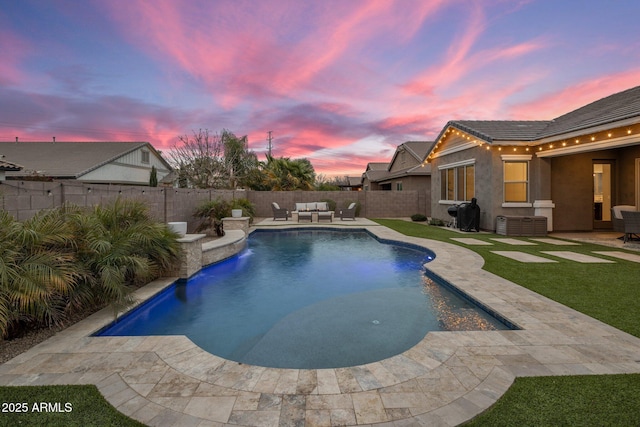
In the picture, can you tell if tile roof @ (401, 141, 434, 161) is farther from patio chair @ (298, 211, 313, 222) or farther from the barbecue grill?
patio chair @ (298, 211, 313, 222)

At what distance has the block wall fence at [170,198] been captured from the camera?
473 cm

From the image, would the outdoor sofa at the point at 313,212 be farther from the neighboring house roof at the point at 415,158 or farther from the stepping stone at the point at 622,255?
the stepping stone at the point at 622,255

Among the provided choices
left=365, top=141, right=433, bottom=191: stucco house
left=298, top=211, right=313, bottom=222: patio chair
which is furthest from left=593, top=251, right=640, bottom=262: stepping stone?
left=298, top=211, right=313, bottom=222: patio chair

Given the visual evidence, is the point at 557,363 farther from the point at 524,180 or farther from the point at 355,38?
the point at 355,38

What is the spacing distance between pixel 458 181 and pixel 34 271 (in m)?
15.2

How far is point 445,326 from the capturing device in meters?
4.30

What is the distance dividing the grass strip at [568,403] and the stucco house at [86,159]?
25.2m

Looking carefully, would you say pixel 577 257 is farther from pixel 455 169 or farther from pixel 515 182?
pixel 455 169

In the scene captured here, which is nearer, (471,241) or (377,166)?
(471,241)

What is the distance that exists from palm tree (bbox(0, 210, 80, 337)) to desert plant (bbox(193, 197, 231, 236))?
24.4 ft

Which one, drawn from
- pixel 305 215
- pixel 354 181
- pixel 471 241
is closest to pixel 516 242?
pixel 471 241

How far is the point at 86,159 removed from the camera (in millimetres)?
22750

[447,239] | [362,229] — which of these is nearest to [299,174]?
[362,229]

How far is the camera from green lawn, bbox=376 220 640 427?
2.17 m
